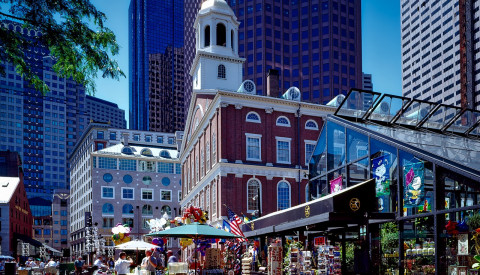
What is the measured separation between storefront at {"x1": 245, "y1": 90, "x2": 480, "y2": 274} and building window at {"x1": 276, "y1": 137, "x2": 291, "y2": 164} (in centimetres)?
2331

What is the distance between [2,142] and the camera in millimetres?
177500

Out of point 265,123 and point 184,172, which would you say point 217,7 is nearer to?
point 265,123

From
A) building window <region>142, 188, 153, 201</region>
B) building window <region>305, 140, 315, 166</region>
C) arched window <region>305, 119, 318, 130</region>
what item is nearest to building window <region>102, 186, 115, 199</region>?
building window <region>142, 188, 153, 201</region>

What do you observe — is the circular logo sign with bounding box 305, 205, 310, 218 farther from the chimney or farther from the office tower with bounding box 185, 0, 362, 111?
the office tower with bounding box 185, 0, 362, 111

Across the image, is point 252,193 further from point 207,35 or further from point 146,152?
point 146,152

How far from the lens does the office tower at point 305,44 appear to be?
10506 cm

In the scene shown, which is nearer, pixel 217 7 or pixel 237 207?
pixel 237 207

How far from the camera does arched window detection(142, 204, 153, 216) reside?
305 ft

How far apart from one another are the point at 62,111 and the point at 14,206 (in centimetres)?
13894

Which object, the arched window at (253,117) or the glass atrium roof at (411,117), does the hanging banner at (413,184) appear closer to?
the glass atrium roof at (411,117)

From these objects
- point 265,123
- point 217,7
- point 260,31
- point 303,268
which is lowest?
point 303,268

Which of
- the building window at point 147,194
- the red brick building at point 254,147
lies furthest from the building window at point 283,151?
the building window at point 147,194

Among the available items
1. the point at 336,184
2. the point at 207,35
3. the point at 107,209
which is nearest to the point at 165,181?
the point at 107,209

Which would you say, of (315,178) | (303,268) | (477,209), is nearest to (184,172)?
(315,178)
